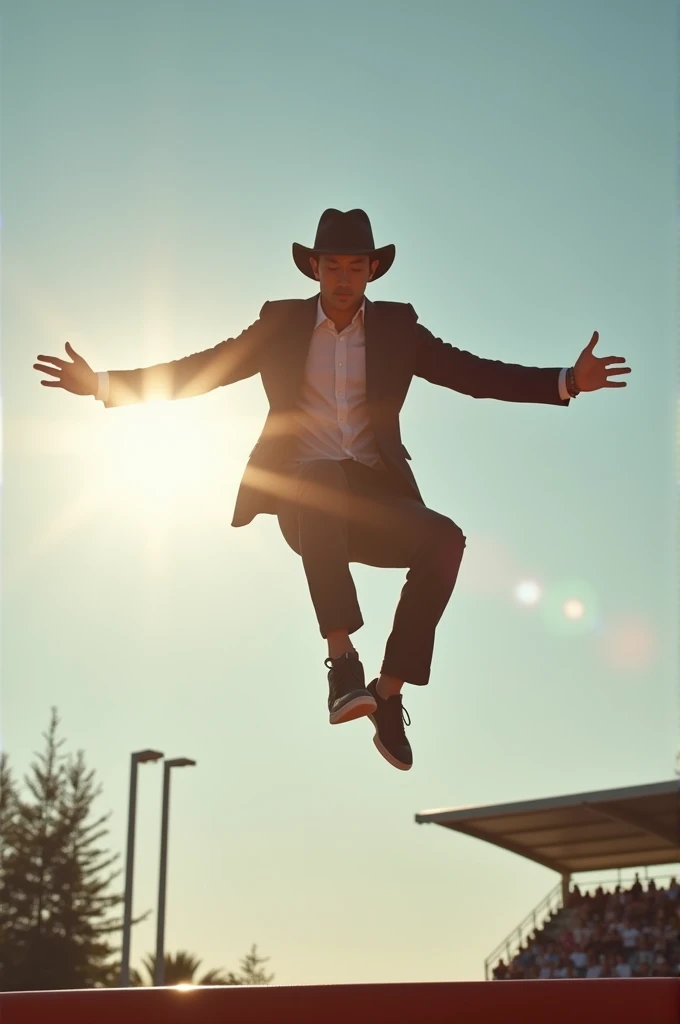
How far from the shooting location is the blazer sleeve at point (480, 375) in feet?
16.5

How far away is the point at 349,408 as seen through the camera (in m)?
4.83

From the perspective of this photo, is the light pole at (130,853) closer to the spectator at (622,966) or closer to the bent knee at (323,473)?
the spectator at (622,966)

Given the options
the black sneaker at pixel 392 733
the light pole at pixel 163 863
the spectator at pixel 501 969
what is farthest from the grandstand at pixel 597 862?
the black sneaker at pixel 392 733

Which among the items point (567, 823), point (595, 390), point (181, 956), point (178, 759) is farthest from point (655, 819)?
point (181, 956)

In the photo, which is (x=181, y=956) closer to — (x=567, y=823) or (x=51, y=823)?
(x=51, y=823)

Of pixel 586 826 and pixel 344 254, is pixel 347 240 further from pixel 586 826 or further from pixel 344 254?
pixel 586 826

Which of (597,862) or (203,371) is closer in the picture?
(203,371)

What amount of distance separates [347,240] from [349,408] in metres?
0.66

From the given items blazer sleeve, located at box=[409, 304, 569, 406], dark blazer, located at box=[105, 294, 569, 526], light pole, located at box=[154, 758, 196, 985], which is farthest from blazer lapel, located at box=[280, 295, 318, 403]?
light pole, located at box=[154, 758, 196, 985]

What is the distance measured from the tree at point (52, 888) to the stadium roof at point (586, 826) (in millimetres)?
21133

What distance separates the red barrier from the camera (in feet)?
8.39

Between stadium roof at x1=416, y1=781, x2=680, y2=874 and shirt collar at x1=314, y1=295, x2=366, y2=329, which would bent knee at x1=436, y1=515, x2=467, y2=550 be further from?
stadium roof at x1=416, y1=781, x2=680, y2=874

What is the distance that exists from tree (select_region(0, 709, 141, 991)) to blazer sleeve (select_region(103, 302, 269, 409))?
3656cm

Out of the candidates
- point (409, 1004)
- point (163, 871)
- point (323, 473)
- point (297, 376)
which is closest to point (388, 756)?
point (323, 473)
